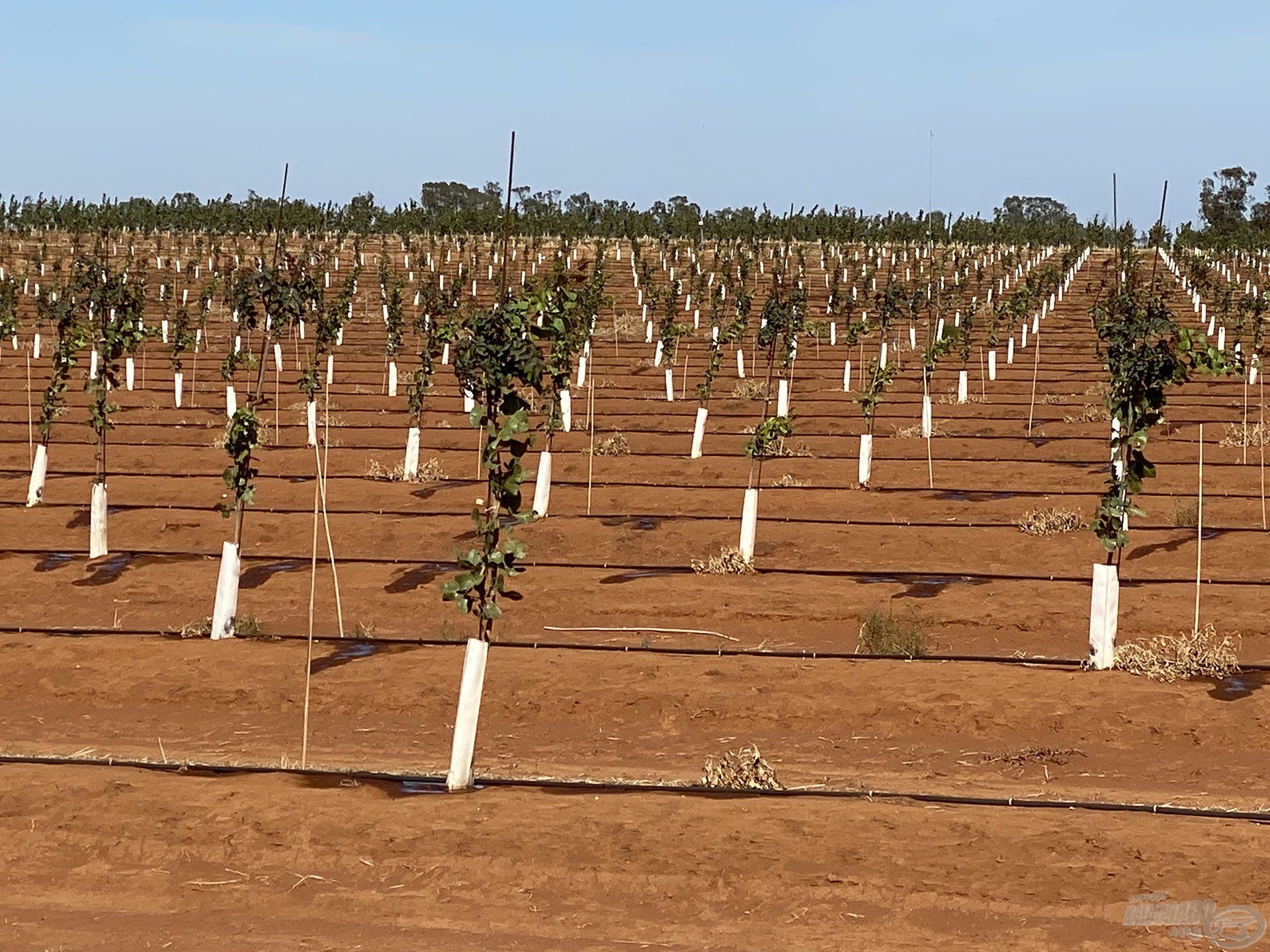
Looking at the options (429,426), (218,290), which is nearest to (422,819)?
(429,426)

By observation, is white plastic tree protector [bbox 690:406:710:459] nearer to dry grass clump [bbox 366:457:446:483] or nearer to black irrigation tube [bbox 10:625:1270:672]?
dry grass clump [bbox 366:457:446:483]

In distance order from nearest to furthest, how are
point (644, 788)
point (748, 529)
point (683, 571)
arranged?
point (644, 788), point (683, 571), point (748, 529)

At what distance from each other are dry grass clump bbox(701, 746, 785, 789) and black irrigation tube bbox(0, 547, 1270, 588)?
26.5ft

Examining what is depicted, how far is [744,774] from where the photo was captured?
11688mm

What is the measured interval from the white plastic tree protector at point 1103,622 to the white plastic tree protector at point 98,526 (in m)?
14.1

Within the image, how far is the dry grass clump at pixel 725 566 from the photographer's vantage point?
68.4 feet

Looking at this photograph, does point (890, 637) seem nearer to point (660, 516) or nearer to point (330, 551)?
point (330, 551)

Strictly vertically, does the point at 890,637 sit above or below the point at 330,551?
below

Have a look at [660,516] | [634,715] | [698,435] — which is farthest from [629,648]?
[698,435]

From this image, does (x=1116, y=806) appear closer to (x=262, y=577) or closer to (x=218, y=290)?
(x=262, y=577)

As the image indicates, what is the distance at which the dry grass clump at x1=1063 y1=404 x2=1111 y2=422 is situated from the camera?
3406cm

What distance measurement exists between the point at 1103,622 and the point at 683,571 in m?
7.26

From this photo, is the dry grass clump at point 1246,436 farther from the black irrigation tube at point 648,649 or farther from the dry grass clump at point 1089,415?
the black irrigation tube at point 648,649

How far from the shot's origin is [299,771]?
1195 centimetres
